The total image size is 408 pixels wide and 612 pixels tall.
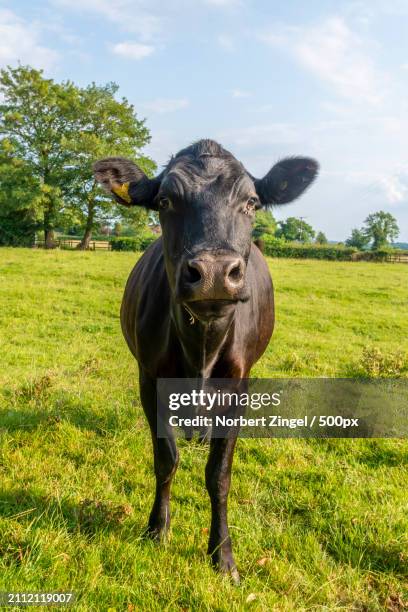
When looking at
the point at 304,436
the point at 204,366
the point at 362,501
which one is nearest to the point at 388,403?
the point at 304,436

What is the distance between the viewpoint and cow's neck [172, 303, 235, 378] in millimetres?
3000

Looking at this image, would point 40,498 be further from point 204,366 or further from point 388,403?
point 388,403

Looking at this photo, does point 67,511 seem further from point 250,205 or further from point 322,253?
point 322,253

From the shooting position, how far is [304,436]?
16.3 feet

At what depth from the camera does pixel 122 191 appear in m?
3.51

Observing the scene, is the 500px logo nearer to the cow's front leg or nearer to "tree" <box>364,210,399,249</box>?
the cow's front leg

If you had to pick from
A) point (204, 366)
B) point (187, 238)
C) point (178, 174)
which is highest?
point (178, 174)

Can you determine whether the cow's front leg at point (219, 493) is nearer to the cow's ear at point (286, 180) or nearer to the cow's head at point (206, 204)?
the cow's head at point (206, 204)

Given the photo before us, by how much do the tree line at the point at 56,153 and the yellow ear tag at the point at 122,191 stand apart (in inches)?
1441

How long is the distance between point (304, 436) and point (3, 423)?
2962 mm

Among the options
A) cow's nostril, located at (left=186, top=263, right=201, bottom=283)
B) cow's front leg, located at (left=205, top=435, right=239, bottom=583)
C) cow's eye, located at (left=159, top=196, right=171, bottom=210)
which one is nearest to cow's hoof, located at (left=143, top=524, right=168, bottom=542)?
cow's front leg, located at (left=205, top=435, right=239, bottom=583)

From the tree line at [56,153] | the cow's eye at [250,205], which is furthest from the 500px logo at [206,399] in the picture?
the tree line at [56,153]

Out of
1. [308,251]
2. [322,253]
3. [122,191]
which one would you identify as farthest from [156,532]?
Result: [322,253]

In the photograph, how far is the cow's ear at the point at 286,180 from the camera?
3.68 metres
